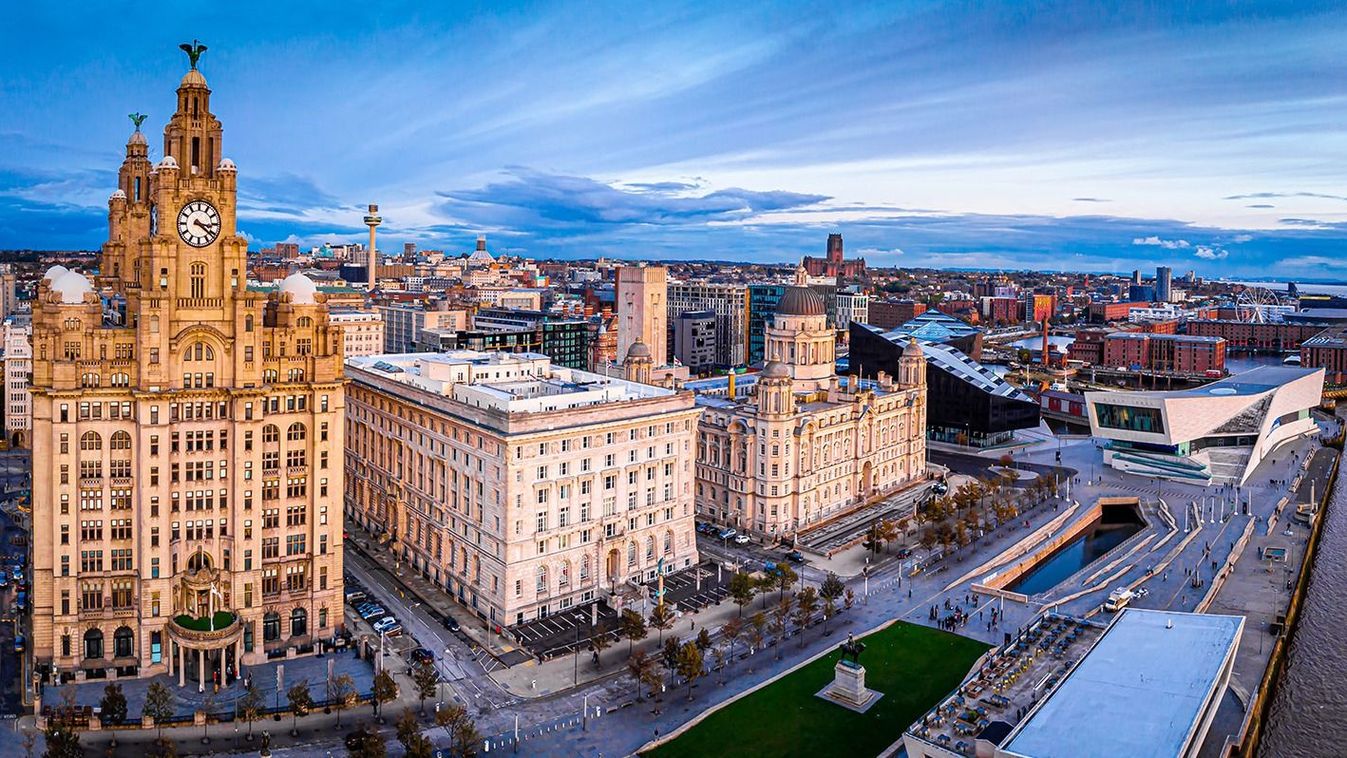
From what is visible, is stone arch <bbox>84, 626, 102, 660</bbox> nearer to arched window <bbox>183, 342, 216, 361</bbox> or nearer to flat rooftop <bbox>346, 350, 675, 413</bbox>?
arched window <bbox>183, 342, 216, 361</bbox>

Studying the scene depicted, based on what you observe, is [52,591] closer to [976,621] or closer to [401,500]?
[401,500]

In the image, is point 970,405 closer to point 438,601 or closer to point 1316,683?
point 1316,683

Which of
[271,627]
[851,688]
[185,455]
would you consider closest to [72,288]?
[185,455]

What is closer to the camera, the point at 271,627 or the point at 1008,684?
the point at 1008,684

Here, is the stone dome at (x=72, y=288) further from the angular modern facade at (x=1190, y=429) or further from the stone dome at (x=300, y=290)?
the angular modern facade at (x=1190, y=429)

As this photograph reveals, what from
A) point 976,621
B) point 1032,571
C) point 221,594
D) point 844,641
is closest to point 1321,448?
point 1032,571

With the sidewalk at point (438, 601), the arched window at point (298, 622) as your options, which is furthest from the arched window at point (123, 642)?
the sidewalk at point (438, 601)
